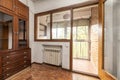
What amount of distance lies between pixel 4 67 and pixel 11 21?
1.35m

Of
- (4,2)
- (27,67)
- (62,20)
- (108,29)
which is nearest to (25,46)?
(27,67)

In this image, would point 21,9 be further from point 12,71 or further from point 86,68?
point 86,68

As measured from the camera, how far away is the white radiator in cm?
375

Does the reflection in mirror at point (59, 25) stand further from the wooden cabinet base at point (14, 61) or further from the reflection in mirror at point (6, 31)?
the reflection in mirror at point (6, 31)

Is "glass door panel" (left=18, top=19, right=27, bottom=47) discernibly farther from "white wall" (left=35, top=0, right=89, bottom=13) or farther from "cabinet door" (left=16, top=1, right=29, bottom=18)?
"white wall" (left=35, top=0, right=89, bottom=13)

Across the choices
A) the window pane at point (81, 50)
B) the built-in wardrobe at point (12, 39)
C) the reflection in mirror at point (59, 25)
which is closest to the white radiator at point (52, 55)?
the reflection in mirror at point (59, 25)

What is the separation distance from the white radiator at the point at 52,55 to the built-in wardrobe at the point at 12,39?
0.79m

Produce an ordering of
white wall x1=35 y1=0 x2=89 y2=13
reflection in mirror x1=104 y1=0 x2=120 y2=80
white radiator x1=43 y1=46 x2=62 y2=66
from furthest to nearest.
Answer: white radiator x1=43 y1=46 x2=62 y2=66, white wall x1=35 y1=0 x2=89 y2=13, reflection in mirror x1=104 y1=0 x2=120 y2=80

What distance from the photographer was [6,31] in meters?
2.75

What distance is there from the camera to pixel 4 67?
249cm

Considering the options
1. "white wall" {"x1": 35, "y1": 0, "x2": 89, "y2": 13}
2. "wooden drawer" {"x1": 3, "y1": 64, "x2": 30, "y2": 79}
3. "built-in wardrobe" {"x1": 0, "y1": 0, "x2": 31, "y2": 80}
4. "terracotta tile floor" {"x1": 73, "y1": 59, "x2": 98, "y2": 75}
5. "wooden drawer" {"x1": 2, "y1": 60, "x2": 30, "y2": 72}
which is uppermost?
"white wall" {"x1": 35, "y1": 0, "x2": 89, "y2": 13}

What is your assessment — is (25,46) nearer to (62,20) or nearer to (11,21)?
(11,21)

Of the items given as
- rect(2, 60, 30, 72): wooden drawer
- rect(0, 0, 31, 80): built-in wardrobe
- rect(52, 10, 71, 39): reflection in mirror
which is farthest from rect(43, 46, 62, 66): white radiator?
rect(2, 60, 30, 72): wooden drawer

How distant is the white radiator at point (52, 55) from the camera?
12.3 ft
